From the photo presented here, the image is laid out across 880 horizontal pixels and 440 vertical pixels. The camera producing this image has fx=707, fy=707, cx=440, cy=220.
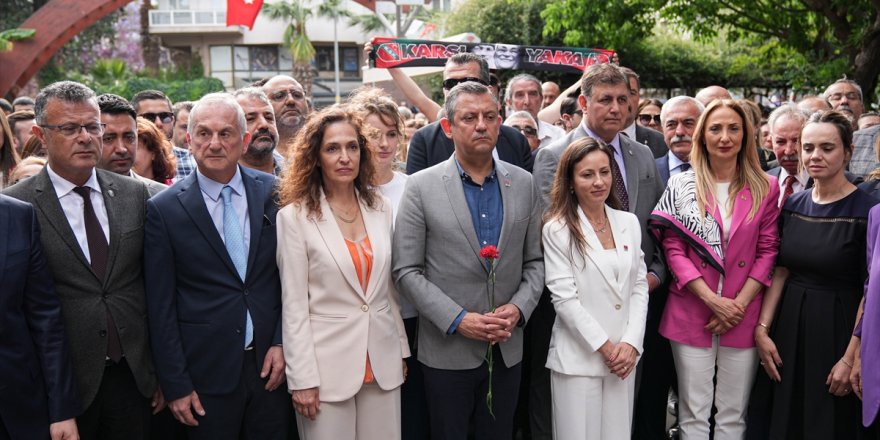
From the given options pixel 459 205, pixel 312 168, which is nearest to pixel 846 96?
pixel 459 205

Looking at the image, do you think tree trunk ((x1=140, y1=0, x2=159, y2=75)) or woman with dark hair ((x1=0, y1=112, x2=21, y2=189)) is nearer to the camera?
woman with dark hair ((x1=0, y1=112, x2=21, y2=189))

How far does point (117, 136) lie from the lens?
4.36 metres

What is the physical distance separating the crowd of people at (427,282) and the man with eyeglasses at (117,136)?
1 cm

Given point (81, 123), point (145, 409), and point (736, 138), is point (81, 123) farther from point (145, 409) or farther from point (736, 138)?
point (736, 138)

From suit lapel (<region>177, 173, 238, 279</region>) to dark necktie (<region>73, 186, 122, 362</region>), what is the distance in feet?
1.37

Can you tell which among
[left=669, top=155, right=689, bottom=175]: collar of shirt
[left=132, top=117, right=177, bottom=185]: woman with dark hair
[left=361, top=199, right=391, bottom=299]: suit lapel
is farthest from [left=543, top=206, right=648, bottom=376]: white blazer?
[left=132, top=117, right=177, bottom=185]: woman with dark hair

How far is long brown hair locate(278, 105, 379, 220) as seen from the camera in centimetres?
383

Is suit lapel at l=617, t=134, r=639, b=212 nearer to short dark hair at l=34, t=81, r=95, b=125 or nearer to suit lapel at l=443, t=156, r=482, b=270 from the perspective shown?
suit lapel at l=443, t=156, r=482, b=270

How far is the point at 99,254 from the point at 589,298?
8.75ft

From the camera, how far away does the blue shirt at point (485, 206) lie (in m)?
4.07

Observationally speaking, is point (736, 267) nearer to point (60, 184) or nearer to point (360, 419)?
point (360, 419)

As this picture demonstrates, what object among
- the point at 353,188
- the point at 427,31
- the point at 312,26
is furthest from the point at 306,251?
the point at 312,26

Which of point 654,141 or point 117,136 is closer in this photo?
point 117,136

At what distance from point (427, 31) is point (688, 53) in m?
8.61
